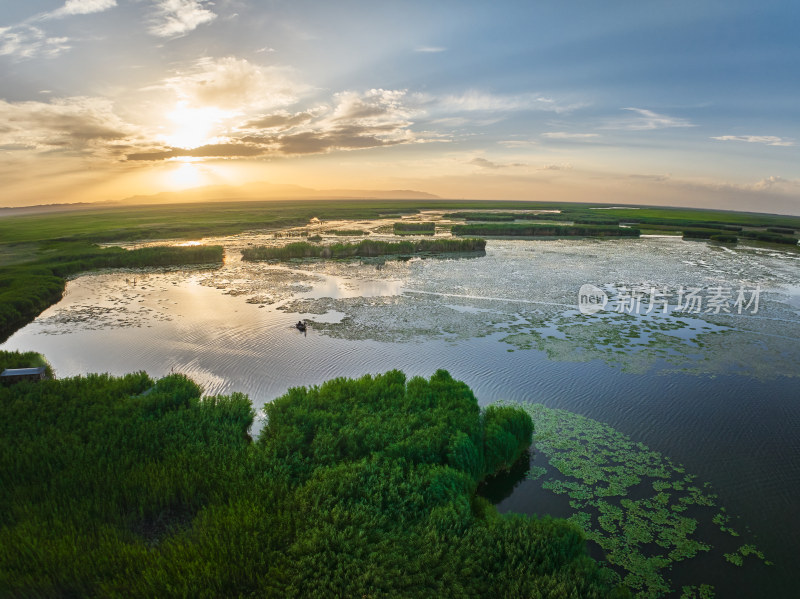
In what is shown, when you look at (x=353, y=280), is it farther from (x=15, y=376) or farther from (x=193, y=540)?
(x=193, y=540)

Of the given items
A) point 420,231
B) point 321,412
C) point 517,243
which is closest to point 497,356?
point 321,412

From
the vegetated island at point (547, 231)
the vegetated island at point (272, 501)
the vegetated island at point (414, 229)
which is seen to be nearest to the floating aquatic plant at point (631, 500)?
the vegetated island at point (272, 501)

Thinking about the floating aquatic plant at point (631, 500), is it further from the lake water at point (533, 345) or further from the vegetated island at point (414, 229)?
the vegetated island at point (414, 229)

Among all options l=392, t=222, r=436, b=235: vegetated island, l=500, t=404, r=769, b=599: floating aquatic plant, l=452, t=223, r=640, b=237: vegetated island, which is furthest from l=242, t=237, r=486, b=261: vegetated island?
l=500, t=404, r=769, b=599: floating aquatic plant

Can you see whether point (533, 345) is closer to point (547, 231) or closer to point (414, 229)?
point (414, 229)

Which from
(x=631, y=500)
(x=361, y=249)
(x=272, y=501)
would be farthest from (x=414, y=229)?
(x=272, y=501)
